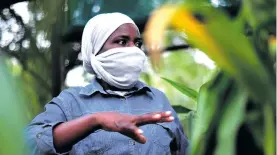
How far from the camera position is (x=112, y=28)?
1528 millimetres

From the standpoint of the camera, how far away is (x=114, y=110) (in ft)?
4.90

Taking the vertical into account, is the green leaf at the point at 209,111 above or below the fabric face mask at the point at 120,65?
above

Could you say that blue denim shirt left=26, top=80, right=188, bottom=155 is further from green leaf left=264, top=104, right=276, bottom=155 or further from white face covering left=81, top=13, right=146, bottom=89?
green leaf left=264, top=104, right=276, bottom=155

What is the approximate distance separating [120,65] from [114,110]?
116 millimetres

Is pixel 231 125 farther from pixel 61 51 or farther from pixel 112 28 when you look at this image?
pixel 61 51

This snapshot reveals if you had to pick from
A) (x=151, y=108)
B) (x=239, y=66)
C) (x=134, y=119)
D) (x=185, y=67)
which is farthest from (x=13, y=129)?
(x=185, y=67)

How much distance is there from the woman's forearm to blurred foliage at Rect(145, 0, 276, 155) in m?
0.41

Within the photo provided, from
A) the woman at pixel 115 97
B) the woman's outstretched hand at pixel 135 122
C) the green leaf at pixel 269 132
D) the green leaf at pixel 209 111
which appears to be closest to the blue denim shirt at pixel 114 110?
the woman at pixel 115 97

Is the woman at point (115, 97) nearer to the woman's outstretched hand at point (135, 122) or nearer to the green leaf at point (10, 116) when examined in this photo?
the woman's outstretched hand at point (135, 122)

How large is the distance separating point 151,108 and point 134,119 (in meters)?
0.65

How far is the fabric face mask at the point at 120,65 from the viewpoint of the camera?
1.51 metres

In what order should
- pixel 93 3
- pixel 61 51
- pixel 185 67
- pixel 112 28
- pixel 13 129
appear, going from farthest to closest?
pixel 185 67
pixel 61 51
pixel 93 3
pixel 112 28
pixel 13 129

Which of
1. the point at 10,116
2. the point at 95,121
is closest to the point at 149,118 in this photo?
the point at 95,121

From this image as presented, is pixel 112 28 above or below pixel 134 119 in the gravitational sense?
below
